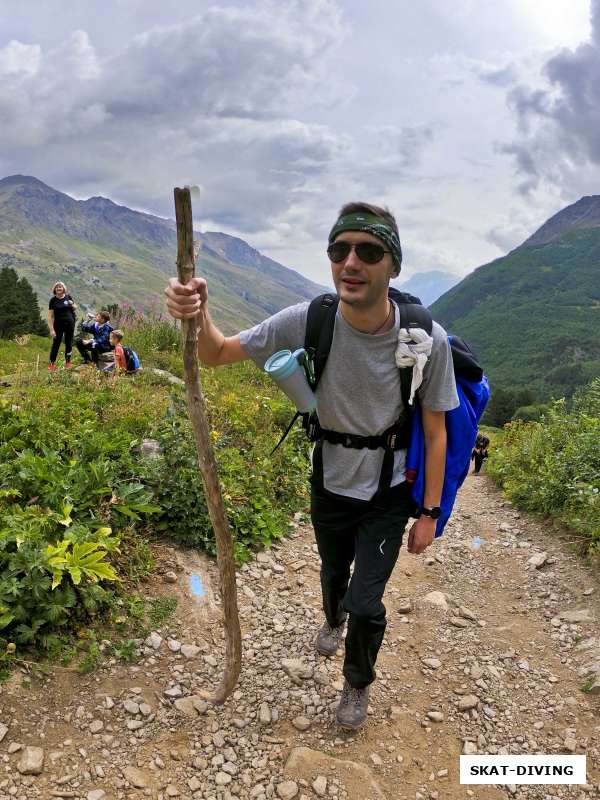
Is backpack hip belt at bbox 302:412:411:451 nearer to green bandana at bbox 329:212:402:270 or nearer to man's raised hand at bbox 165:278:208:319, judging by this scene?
green bandana at bbox 329:212:402:270

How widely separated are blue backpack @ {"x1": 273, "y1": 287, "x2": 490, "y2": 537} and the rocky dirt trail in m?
1.60

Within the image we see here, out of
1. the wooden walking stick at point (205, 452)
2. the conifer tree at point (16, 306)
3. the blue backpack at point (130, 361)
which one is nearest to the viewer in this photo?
the wooden walking stick at point (205, 452)

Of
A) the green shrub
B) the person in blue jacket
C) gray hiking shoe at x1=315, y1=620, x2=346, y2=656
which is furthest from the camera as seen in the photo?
the person in blue jacket

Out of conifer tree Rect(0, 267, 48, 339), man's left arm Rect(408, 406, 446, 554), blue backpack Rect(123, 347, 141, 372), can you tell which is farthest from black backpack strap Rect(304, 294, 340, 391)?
conifer tree Rect(0, 267, 48, 339)

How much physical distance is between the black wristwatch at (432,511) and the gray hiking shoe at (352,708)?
4.26 ft

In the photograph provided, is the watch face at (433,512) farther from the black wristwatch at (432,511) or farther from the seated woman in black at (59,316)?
the seated woman in black at (59,316)

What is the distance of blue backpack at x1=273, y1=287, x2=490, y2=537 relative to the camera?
3.37 meters

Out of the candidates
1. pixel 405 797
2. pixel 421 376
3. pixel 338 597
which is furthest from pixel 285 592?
pixel 421 376

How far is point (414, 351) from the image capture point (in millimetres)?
3205

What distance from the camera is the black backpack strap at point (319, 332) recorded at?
337cm

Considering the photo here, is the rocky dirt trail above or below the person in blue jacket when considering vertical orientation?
below

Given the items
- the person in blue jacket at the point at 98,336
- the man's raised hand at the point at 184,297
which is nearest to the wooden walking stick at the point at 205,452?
the man's raised hand at the point at 184,297

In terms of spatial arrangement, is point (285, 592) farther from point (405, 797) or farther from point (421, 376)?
point (421, 376)

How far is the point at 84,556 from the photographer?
4.10 metres
